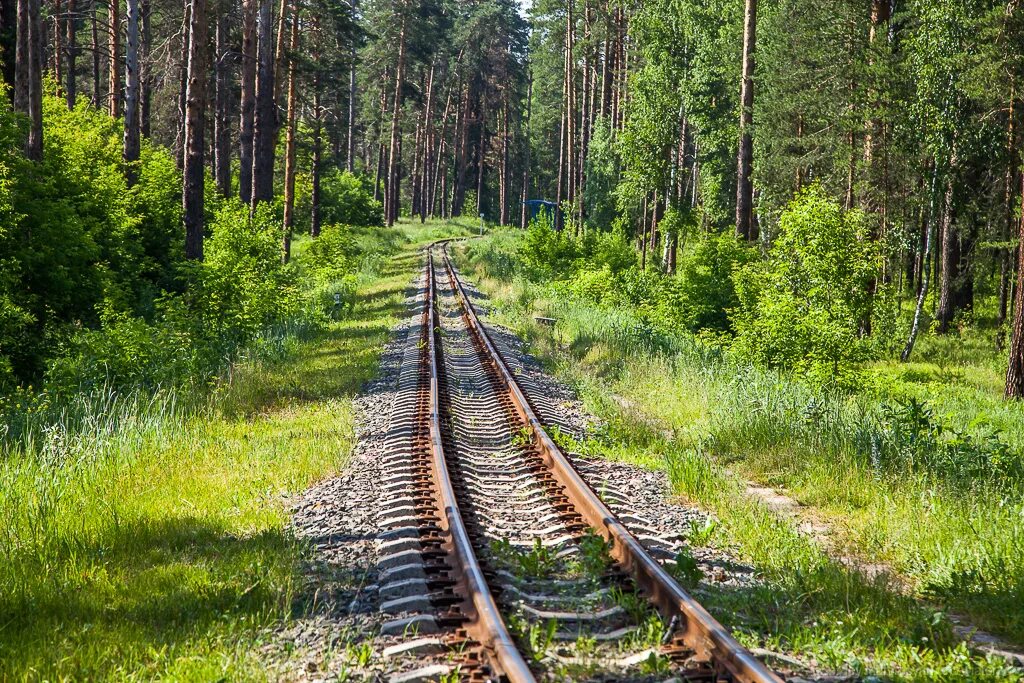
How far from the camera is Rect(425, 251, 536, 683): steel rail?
4.27m

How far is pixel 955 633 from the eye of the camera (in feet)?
16.8

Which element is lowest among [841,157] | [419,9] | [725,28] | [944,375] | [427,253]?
[944,375]

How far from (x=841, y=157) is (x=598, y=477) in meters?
21.1

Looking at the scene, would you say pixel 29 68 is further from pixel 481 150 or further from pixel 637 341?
pixel 481 150

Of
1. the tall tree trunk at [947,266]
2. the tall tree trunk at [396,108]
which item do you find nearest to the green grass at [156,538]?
the tall tree trunk at [947,266]

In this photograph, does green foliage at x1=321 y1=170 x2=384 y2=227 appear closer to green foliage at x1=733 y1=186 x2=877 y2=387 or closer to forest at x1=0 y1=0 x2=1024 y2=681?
forest at x1=0 y1=0 x2=1024 y2=681

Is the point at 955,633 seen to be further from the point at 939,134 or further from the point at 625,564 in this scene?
the point at 939,134

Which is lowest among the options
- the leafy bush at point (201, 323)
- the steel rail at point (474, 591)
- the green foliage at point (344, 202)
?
the steel rail at point (474, 591)

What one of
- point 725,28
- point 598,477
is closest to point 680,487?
point 598,477

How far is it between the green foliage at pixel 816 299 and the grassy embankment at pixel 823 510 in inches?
26.7

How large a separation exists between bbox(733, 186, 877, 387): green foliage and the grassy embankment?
0.68 meters

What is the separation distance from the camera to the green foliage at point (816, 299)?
13.5m

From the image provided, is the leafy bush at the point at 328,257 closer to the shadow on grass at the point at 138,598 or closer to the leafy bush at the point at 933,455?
the leafy bush at the point at 933,455

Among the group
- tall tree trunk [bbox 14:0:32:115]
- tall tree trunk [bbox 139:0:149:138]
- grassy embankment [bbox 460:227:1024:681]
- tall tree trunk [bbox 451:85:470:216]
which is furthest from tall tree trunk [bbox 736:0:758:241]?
tall tree trunk [bbox 451:85:470:216]
